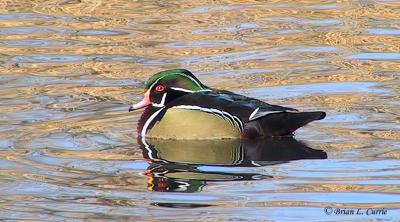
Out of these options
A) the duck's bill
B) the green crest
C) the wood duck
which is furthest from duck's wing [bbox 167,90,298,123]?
the duck's bill

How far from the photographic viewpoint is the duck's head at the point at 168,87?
1177 centimetres

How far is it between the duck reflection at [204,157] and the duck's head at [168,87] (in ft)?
1.63

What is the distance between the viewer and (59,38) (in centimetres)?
1622

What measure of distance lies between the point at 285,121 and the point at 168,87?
1.21 metres

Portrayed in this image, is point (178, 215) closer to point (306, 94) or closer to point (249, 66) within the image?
point (306, 94)

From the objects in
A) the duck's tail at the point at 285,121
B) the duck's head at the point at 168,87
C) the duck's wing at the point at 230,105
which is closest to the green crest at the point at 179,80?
the duck's head at the point at 168,87

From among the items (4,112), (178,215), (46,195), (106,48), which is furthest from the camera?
(106,48)

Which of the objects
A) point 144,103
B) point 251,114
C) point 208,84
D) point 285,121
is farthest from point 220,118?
point 208,84

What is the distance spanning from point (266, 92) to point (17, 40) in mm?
4465

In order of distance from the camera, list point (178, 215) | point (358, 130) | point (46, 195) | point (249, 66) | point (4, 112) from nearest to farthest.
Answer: point (178, 215) < point (46, 195) < point (358, 130) < point (4, 112) < point (249, 66)

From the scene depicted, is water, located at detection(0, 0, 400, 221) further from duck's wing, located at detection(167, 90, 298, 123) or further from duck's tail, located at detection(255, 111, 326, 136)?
duck's wing, located at detection(167, 90, 298, 123)

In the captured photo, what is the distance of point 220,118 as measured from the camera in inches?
446

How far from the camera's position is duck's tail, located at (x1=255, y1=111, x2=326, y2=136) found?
1106 cm

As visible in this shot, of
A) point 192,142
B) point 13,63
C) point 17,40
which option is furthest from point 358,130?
point 17,40
